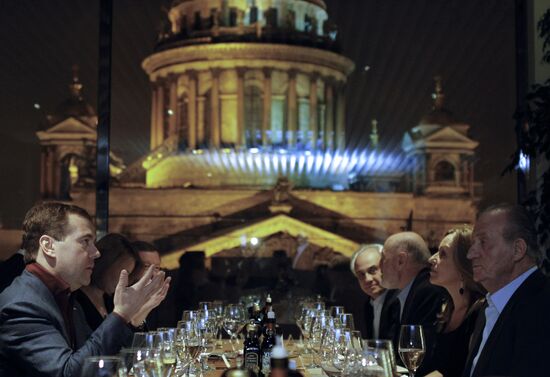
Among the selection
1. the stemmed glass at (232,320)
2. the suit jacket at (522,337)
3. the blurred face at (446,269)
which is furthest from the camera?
the stemmed glass at (232,320)

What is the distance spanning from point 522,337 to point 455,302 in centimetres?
111

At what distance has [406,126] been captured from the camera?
8.09 meters

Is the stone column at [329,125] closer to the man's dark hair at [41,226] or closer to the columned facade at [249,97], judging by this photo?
the columned facade at [249,97]

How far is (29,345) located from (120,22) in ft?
18.2

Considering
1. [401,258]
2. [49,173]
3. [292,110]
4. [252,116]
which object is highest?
[292,110]

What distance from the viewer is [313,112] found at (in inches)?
361

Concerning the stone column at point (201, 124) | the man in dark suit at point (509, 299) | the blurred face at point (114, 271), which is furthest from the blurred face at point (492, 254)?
the stone column at point (201, 124)

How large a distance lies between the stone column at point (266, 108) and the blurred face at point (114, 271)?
451 centimetres

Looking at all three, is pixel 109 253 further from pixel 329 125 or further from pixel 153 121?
pixel 329 125

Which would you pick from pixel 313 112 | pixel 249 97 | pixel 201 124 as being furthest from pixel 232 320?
pixel 201 124

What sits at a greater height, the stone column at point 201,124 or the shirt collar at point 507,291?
the stone column at point 201,124

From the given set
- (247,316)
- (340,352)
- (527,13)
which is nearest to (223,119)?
(527,13)

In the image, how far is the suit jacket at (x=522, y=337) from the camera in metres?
2.47

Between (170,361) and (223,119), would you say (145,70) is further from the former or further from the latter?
(170,361)
